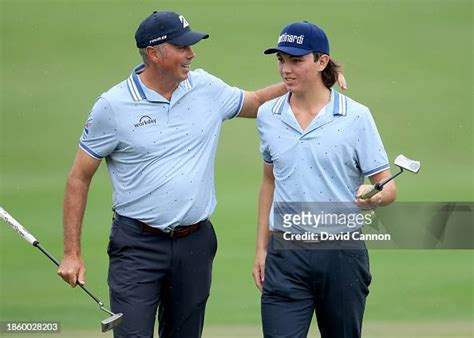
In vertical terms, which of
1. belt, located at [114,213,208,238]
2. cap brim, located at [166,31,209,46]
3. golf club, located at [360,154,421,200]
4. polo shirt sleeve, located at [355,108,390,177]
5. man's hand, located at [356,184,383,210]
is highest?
cap brim, located at [166,31,209,46]

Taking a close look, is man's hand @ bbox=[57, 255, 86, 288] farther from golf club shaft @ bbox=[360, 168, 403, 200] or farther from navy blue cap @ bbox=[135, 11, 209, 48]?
golf club shaft @ bbox=[360, 168, 403, 200]

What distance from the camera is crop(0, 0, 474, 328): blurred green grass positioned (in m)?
9.06

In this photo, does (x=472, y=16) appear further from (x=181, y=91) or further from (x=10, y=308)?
(x=181, y=91)

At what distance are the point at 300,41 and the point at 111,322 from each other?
5.21ft

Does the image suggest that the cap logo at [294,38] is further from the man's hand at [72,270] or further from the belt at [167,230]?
the man's hand at [72,270]

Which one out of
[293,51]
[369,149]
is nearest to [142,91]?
[293,51]

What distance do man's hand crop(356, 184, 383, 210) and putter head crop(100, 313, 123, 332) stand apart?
1.28 metres

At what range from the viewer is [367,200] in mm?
5684

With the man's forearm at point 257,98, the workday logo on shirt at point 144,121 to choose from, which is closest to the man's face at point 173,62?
the workday logo on shirt at point 144,121

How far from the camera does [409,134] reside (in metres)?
11.3

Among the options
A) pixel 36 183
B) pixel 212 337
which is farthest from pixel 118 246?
pixel 36 183

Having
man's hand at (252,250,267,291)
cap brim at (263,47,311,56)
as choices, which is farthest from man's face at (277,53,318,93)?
man's hand at (252,250,267,291)

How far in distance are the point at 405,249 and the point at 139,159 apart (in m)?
→ 3.90

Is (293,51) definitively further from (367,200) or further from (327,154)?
(367,200)
